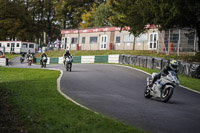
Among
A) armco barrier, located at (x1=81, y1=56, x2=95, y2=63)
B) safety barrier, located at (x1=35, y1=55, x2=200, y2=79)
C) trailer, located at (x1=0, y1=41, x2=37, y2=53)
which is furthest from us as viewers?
trailer, located at (x1=0, y1=41, x2=37, y2=53)

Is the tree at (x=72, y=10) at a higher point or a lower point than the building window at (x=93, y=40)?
higher

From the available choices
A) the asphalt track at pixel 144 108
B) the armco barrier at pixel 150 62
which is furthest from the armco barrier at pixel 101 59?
the asphalt track at pixel 144 108

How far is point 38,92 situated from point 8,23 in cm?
6898

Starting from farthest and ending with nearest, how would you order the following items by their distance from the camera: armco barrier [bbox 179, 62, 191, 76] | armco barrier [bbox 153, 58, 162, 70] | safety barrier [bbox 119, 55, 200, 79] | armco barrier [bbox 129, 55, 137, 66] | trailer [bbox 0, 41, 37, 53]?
trailer [bbox 0, 41, 37, 53] < armco barrier [bbox 129, 55, 137, 66] < armco barrier [bbox 153, 58, 162, 70] < armco barrier [bbox 179, 62, 191, 76] < safety barrier [bbox 119, 55, 200, 79]

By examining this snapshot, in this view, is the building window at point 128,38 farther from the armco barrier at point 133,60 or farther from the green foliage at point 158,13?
the green foliage at point 158,13

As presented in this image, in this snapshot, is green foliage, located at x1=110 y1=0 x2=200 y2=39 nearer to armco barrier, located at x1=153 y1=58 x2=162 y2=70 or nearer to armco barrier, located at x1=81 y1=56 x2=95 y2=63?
armco barrier, located at x1=153 y1=58 x2=162 y2=70

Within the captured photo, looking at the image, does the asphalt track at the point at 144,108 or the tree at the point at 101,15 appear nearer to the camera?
the asphalt track at the point at 144,108

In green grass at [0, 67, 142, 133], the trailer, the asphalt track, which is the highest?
the trailer

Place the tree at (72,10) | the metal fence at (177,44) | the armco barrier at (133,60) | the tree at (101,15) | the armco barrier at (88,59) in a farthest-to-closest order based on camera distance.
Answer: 1. the tree at (72,10)
2. the tree at (101,15)
3. the armco barrier at (88,59)
4. the metal fence at (177,44)
5. the armco barrier at (133,60)

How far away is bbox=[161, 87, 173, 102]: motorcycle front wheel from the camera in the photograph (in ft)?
42.2

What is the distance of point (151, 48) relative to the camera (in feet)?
140

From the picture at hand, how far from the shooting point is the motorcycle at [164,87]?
507 inches

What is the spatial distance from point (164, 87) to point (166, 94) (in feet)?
1.04

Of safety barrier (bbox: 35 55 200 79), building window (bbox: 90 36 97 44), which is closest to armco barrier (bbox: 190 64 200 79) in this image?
safety barrier (bbox: 35 55 200 79)
